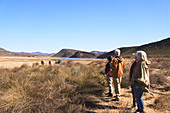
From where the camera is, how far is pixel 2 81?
4.21 meters

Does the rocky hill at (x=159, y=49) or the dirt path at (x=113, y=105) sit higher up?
the rocky hill at (x=159, y=49)

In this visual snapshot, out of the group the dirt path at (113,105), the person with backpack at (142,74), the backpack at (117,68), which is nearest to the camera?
the person with backpack at (142,74)

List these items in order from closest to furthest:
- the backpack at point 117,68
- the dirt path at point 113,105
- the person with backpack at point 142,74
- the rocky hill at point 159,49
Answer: the person with backpack at point 142,74 < the dirt path at point 113,105 < the backpack at point 117,68 < the rocky hill at point 159,49

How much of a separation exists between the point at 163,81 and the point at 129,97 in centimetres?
319

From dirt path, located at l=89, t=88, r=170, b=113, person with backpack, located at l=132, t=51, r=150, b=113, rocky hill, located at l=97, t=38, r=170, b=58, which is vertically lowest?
dirt path, located at l=89, t=88, r=170, b=113

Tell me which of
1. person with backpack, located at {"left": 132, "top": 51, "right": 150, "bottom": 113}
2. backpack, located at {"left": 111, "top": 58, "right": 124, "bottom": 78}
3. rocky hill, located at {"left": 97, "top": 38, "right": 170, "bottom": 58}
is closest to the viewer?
person with backpack, located at {"left": 132, "top": 51, "right": 150, "bottom": 113}

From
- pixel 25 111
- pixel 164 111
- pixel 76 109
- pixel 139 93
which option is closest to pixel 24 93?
pixel 25 111

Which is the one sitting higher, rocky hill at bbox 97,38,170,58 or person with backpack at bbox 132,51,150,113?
rocky hill at bbox 97,38,170,58

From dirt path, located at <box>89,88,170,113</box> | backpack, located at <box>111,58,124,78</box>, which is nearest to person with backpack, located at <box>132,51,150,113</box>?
dirt path, located at <box>89,88,170,113</box>

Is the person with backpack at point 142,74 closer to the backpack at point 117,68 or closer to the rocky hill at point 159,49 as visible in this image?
the backpack at point 117,68

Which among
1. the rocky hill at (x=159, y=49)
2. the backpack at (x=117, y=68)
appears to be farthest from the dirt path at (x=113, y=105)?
the rocky hill at (x=159, y=49)

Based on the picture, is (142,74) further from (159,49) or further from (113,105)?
(159,49)

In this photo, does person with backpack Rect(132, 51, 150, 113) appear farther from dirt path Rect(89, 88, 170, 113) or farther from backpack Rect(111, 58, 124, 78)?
backpack Rect(111, 58, 124, 78)

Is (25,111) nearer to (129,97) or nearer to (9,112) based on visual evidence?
(9,112)
